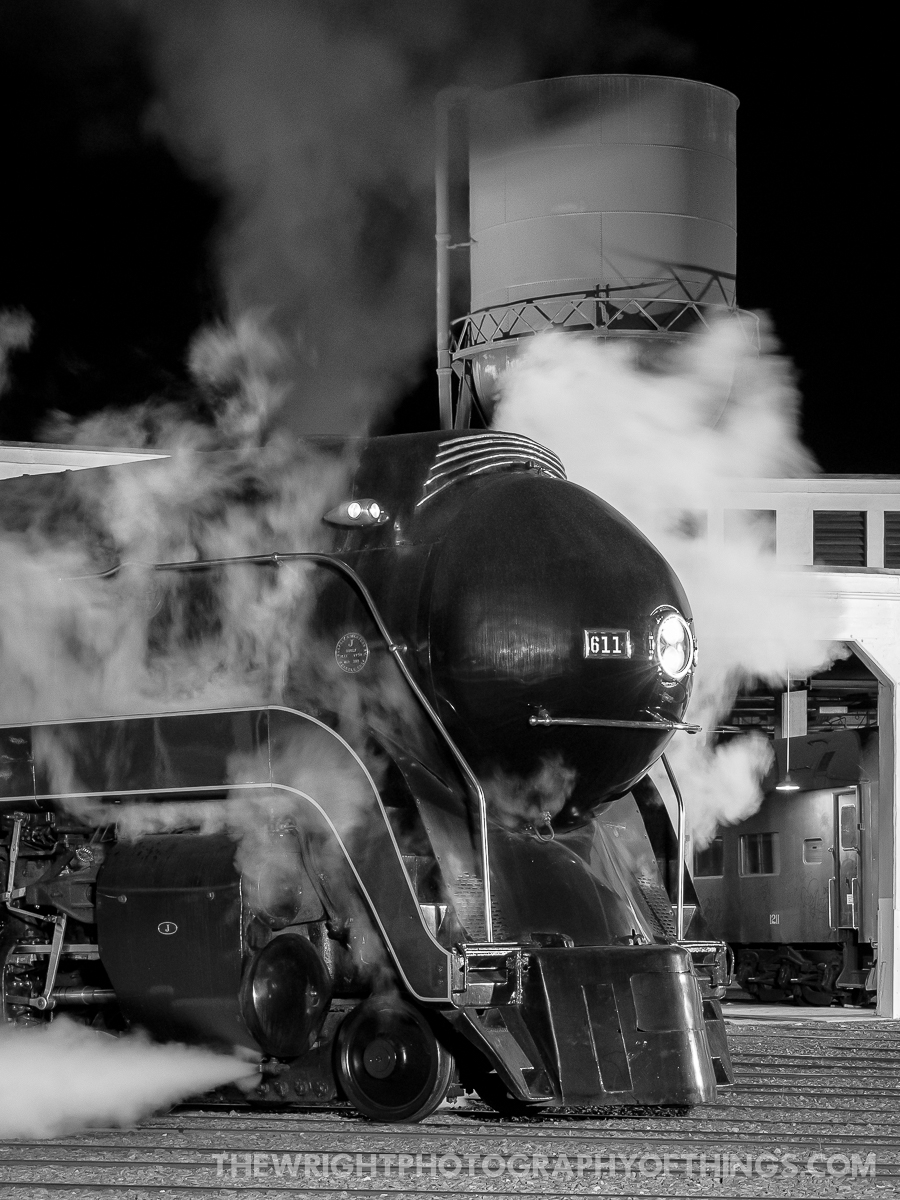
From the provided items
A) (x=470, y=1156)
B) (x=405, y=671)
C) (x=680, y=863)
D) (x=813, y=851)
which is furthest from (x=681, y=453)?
(x=813, y=851)

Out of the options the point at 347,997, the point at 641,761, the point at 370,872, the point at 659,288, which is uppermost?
the point at 659,288

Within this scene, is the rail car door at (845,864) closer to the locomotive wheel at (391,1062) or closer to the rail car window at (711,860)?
the rail car window at (711,860)

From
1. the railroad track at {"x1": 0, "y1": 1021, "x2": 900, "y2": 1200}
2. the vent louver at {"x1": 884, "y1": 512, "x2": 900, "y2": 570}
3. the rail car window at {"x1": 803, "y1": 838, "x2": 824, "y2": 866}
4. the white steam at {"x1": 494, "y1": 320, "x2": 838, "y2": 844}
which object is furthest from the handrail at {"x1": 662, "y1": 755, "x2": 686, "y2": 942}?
the vent louver at {"x1": 884, "y1": 512, "x2": 900, "y2": 570}

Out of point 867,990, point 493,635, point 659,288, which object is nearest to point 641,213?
point 659,288

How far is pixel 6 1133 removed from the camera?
7.31 meters

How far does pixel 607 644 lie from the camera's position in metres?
7.20

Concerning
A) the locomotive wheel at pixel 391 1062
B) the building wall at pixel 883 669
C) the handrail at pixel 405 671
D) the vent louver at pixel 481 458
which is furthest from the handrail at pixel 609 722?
the building wall at pixel 883 669

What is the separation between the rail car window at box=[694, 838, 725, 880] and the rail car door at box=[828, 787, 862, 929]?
2902mm

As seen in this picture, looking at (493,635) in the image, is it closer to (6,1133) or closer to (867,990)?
(6,1133)

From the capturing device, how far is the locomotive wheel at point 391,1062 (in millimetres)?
7172

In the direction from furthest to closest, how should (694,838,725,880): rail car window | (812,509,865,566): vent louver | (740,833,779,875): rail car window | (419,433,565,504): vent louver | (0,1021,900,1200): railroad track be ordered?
(812,509,865,566): vent louver
(694,838,725,880): rail car window
(740,833,779,875): rail car window
(419,433,565,504): vent louver
(0,1021,900,1200): railroad track

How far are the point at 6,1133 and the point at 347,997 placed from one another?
1661 mm

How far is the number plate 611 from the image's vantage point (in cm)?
715

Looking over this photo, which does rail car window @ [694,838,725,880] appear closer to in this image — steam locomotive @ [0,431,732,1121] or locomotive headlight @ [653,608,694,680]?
steam locomotive @ [0,431,732,1121]
